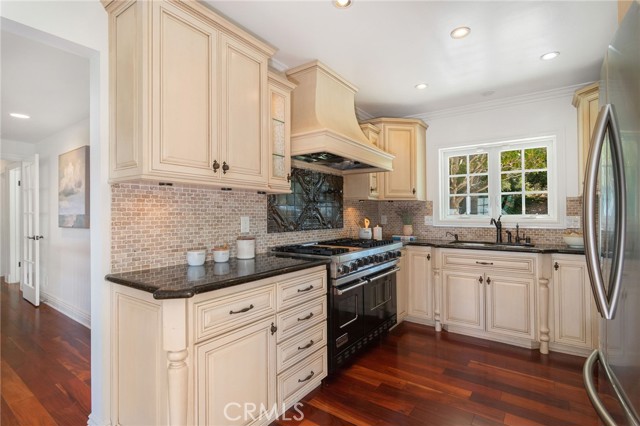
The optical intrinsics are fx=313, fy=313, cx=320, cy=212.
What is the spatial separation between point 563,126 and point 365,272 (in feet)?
8.58

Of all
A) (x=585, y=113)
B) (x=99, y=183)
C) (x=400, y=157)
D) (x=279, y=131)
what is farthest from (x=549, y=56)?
(x=99, y=183)

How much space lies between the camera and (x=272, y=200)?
275cm

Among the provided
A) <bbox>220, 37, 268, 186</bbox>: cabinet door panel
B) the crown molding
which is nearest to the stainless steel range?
<bbox>220, 37, 268, 186</bbox>: cabinet door panel

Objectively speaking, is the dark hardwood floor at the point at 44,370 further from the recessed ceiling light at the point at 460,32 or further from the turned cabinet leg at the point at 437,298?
the recessed ceiling light at the point at 460,32

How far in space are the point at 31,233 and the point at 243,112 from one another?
444 centimetres

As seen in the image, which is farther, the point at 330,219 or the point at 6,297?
the point at 6,297

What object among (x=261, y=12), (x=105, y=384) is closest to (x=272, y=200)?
(x=261, y=12)

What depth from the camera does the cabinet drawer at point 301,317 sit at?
1921 mm

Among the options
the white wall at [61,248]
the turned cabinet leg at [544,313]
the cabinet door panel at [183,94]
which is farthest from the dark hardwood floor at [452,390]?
the white wall at [61,248]

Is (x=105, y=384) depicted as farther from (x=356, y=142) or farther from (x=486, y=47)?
(x=486, y=47)

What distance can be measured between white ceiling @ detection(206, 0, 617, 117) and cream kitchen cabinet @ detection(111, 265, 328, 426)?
1.67m

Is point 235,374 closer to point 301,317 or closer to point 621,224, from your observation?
point 301,317

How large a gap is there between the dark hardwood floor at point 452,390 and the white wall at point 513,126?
5.78 ft

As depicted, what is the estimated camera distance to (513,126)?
3496 millimetres
